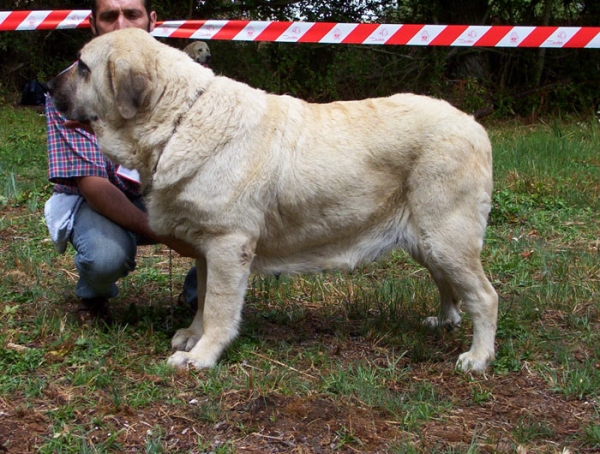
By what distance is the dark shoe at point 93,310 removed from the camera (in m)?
4.02

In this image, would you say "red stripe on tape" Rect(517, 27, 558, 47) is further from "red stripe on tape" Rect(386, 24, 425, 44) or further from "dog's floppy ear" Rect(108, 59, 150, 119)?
"dog's floppy ear" Rect(108, 59, 150, 119)

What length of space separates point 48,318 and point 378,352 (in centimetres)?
178

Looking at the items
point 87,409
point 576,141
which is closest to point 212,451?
point 87,409

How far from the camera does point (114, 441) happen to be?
2.78 meters

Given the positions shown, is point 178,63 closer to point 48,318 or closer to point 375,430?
point 48,318

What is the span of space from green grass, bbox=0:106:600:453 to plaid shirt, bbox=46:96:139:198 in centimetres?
79

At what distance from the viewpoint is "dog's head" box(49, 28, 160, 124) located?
11.0ft

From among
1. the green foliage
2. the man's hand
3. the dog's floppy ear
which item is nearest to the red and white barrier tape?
the green foliage

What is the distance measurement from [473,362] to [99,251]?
2.00m

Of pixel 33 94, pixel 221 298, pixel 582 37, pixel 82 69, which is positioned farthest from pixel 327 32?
pixel 221 298

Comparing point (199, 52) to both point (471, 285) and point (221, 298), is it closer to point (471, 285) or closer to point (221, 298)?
point (221, 298)

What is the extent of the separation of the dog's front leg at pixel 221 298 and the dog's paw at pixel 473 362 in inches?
44.0

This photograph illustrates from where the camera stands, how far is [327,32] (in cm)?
827

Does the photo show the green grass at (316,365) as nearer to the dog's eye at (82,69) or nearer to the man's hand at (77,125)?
the man's hand at (77,125)
